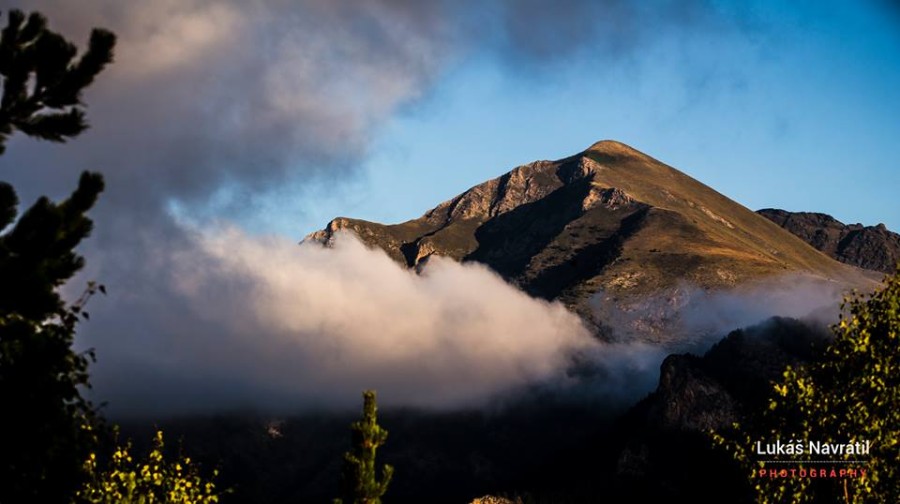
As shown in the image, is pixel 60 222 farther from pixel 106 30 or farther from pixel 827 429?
pixel 827 429

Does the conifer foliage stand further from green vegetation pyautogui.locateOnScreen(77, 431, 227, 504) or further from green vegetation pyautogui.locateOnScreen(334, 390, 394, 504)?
green vegetation pyautogui.locateOnScreen(334, 390, 394, 504)

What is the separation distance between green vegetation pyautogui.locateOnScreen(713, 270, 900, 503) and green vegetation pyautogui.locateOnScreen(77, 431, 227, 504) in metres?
29.9

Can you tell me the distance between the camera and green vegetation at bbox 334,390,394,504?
78.1m

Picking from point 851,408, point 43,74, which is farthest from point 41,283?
point 851,408

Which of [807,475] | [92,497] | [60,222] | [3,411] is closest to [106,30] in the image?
[60,222]

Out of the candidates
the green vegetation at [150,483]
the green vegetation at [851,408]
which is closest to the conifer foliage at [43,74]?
the green vegetation at [150,483]

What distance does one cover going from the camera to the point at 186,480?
59.2m

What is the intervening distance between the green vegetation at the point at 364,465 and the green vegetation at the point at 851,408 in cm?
2727

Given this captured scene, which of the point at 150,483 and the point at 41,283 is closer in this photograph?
the point at 41,283

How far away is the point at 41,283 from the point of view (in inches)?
1528

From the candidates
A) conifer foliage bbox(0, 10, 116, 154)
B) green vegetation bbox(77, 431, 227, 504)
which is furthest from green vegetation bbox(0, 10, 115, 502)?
green vegetation bbox(77, 431, 227, 504)

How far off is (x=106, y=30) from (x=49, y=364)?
12.7 m

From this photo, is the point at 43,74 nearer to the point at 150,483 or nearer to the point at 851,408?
the point at 150,483

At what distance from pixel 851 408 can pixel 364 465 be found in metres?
35.5
